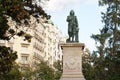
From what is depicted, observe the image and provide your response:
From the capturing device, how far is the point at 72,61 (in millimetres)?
32562

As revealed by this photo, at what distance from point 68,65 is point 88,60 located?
33.8 metres

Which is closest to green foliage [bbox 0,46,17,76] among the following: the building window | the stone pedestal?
the stone pedestal

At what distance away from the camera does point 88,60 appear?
66062mm

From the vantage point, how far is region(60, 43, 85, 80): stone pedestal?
3212 centimetres

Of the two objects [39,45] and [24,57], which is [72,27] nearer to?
[24,57]

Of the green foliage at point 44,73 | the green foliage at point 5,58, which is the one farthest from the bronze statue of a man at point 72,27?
the green foliage at point 44,73

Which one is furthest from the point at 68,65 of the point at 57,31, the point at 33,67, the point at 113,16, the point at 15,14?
the point at 57,31

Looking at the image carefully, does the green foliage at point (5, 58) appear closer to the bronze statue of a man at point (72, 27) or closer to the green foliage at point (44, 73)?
the bronze statue of a man at point (72, 27)

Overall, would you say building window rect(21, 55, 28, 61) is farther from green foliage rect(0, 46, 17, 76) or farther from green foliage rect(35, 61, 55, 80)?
green foliage rect(0, 46, 17, 76)

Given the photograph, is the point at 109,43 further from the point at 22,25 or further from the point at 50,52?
the point at 50,52

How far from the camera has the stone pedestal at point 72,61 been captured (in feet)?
105

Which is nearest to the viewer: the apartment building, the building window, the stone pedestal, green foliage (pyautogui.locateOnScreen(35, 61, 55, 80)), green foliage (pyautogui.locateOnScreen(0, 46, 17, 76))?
green foliage (pyautogui.locateOnScreen(0, 46, 17, 76))

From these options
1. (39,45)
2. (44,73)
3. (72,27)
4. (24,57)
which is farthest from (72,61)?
(39,45)

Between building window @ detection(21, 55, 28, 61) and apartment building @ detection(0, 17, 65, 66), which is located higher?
apartment building @ detection(0, 17, 65, 66)
